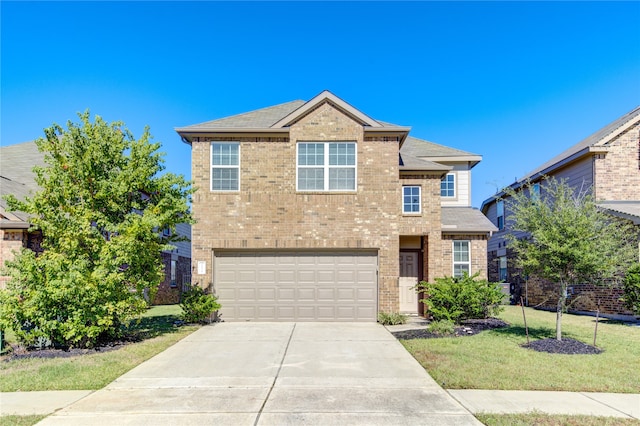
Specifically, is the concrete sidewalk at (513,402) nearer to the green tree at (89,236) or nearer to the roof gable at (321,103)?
the green tree at (89,236)

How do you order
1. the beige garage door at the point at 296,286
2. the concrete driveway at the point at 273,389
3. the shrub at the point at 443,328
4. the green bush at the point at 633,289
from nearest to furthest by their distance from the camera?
the concrete driveway at the point at 273,389, the shrub at the point at 443,328, the green bush at the point at 633,289, the beige garage door at the point at 296,286

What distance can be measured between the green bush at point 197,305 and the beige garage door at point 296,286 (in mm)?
→ 618

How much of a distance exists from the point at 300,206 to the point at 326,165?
161 centimetres

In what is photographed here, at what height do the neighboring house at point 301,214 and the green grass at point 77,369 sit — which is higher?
the neighboring house at point 301,214

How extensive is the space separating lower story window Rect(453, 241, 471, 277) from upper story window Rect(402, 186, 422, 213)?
247 cm

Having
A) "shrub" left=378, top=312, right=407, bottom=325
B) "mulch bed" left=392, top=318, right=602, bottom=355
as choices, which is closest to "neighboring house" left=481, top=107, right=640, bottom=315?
"mulch bed" left=392, top=318, right=602, bottom=355

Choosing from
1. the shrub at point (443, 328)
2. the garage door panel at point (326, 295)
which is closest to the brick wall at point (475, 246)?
the shrub at point (443, 328)

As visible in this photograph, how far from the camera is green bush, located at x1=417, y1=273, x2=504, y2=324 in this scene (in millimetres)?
12766

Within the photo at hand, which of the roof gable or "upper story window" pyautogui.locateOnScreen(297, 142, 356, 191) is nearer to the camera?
the roof gable

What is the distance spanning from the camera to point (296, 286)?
13969 mm

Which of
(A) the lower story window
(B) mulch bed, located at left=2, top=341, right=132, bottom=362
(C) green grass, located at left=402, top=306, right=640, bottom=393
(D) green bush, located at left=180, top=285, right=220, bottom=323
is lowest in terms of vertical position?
(B) mulch bed, located at left=2, top=341, right=132, bottom=362

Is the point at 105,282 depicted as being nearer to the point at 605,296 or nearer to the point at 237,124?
the point at 237,124

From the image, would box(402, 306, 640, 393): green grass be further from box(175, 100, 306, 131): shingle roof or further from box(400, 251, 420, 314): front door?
box(175, 100, 306, 131): shingle roof

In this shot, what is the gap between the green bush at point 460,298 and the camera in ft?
41.9
